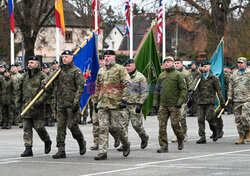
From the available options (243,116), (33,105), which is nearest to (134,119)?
(33,105)

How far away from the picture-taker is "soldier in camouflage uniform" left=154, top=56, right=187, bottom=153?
13.2 meters

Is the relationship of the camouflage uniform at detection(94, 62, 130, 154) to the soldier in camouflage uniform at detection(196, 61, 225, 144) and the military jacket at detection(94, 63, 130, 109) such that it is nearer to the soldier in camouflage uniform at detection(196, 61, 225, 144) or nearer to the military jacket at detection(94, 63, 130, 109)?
the military jacket at detection(94, 63, 130, 109)

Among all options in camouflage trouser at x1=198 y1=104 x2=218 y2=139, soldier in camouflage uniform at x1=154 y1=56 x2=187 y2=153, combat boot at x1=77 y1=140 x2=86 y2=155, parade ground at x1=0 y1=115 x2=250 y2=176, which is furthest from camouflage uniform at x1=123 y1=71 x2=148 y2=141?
camouflage trouser at x1=198 y1=104 x2=218 y2=139

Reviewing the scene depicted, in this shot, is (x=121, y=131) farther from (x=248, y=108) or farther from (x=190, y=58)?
(x=190, y=58)

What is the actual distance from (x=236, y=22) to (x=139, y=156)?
27.7m

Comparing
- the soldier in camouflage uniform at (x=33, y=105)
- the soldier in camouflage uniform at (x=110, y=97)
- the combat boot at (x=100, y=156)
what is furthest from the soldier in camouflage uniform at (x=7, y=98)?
the combat boot at (x=100, y=156)

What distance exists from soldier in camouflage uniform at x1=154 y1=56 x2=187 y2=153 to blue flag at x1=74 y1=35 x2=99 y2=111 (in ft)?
4.88

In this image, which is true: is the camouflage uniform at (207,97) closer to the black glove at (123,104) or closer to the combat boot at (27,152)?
the black glove at (123,104)

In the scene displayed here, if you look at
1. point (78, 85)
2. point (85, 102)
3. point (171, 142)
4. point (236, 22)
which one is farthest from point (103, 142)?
point (236, 22)

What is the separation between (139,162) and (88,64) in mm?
3231

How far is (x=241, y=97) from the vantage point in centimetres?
1530

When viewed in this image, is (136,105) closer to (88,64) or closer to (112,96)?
(88,64)

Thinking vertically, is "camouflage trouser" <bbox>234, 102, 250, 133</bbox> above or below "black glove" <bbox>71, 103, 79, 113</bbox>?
below

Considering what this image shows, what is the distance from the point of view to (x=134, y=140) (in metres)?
16.1
